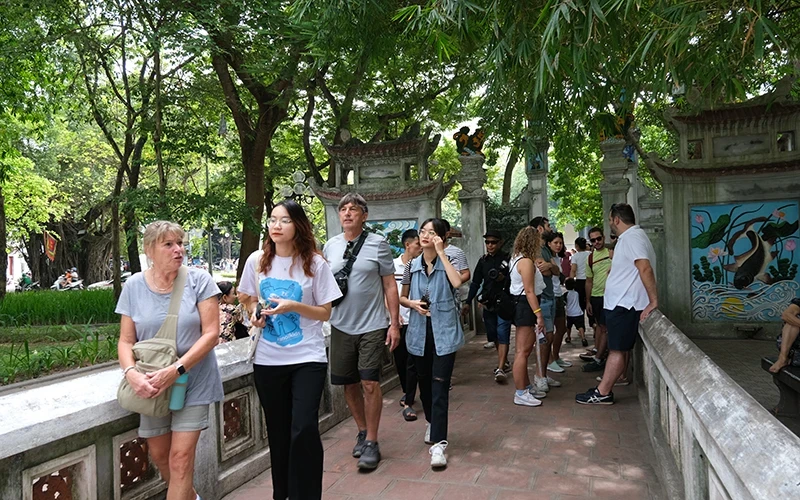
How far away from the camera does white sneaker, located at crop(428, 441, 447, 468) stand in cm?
378

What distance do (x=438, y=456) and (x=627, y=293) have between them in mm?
2447

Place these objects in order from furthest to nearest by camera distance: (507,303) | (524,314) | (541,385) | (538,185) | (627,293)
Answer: (538,185) → (541,385) → (507,303) → (524,314) → (627,293)

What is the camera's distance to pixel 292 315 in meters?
3.06

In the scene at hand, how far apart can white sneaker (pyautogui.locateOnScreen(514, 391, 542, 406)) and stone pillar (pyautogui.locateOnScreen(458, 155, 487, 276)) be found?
18.9 feet

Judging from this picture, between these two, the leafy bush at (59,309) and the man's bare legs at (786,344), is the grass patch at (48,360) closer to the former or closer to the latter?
the leafy bush at (59,309)

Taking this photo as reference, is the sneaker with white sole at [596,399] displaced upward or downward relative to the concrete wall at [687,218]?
downward

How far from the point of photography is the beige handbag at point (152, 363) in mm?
2545

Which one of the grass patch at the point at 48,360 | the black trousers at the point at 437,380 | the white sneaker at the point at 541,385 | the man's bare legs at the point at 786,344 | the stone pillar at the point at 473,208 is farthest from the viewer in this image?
the stone pillar at the point at 473,208

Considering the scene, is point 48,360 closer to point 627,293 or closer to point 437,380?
point 437,380

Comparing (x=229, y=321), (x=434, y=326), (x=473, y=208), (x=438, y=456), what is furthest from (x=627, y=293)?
(x=473, y=208)

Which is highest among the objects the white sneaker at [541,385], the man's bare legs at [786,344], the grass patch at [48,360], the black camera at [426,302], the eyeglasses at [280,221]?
the eyeglasses at [280,221]

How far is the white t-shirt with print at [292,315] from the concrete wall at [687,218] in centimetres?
820

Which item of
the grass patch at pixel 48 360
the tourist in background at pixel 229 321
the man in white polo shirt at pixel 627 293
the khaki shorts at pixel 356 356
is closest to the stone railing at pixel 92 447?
the khaki shorts at pixel 356 356

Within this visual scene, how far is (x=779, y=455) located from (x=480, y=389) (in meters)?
4.61
